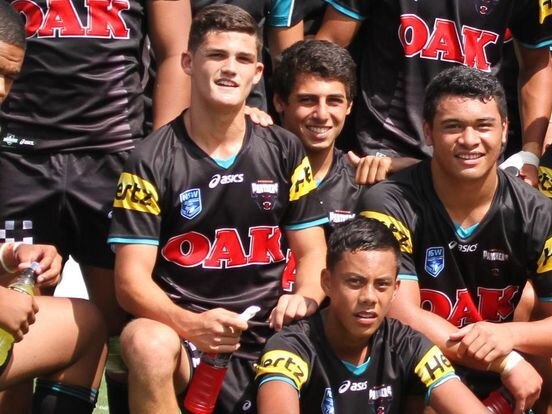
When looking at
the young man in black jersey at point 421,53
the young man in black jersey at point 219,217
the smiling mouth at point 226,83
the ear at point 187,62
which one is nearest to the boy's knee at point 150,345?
the young man in black jersey at point 219,217

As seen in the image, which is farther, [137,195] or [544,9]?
[544,9]

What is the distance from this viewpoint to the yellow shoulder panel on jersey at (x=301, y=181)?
5.81m

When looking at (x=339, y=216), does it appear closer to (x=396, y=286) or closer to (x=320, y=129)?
(x=320, y=129)

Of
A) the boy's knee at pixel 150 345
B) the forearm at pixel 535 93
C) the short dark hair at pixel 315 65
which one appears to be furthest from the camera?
the forearm at pixel 535 93

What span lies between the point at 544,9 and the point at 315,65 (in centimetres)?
122

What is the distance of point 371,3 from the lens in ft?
22.0

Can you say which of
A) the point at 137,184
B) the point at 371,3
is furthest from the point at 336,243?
the point at 371,3

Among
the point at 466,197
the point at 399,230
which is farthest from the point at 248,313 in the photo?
the point at 466,197

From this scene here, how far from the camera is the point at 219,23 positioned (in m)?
5.77

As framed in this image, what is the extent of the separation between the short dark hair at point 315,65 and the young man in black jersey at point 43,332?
1.58 meters

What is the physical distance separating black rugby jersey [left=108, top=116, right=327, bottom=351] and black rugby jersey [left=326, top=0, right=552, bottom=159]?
0.96 metres

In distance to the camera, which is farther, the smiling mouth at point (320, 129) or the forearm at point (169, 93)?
the smiling mouth at point (320, 129)

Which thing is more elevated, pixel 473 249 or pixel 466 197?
pixel 466 197

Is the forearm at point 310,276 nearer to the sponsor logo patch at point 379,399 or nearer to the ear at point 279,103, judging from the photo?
the sponsor logo patch at point 379,399
